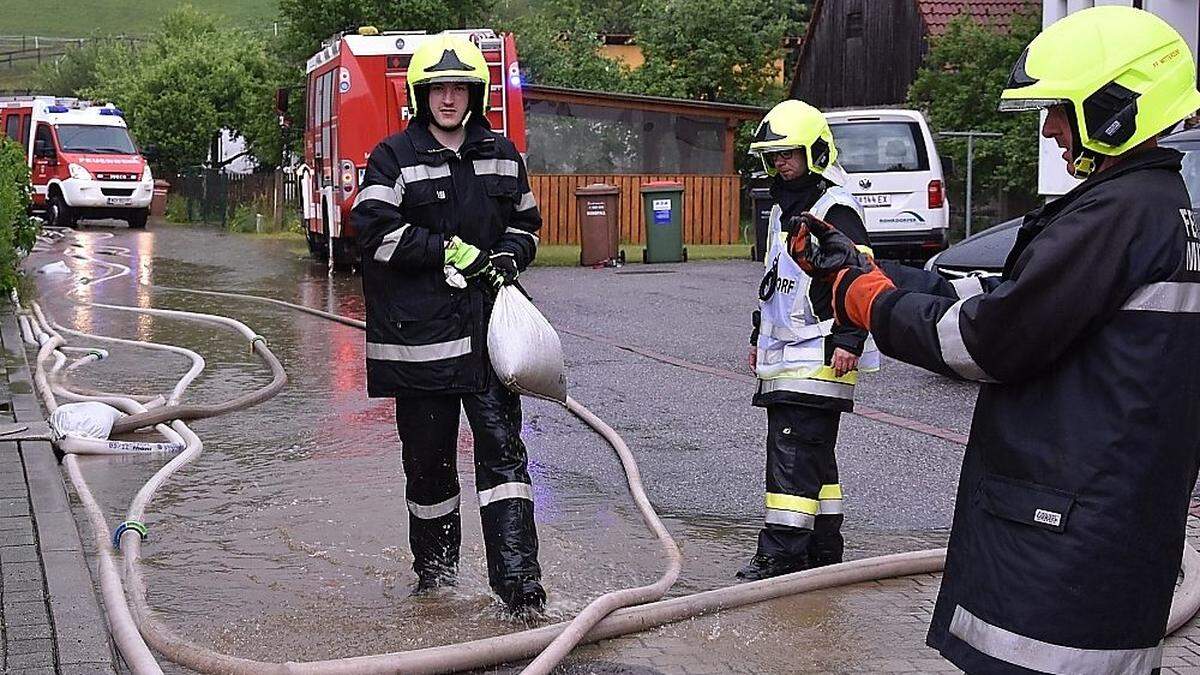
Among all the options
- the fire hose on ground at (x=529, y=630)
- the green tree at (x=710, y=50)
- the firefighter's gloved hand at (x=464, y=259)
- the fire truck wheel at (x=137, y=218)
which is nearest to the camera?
the fire hose on ground at (x=529, y=630)

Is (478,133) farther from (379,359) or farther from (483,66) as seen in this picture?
(379,359)

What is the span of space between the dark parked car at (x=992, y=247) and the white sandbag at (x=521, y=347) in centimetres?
553

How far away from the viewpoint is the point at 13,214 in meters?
15.5

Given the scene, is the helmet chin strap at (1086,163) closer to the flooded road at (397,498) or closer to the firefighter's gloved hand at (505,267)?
the flooded road at (397,498)

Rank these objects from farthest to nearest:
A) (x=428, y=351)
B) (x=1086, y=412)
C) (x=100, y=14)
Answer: (x=100, y=14) → (x=428, y=351) → (x=1086, y=412)

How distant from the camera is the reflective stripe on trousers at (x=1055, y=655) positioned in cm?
301

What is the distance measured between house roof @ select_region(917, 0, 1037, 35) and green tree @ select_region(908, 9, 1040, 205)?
2.36 meters

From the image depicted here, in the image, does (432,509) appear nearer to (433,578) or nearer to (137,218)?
(433,578)

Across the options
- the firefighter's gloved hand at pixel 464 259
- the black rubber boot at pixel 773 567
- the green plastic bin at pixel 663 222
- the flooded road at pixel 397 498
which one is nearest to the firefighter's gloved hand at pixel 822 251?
the flooded road at pixel 397 498

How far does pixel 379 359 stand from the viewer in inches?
213

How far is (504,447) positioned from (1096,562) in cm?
273

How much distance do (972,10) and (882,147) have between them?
14323 mm

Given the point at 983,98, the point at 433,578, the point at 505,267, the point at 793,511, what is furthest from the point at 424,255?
the point at 983,98

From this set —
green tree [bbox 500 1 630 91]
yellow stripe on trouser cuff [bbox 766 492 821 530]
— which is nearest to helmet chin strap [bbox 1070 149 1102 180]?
yellow stripe on trouser cuff [bbox 766 492 821 530]
